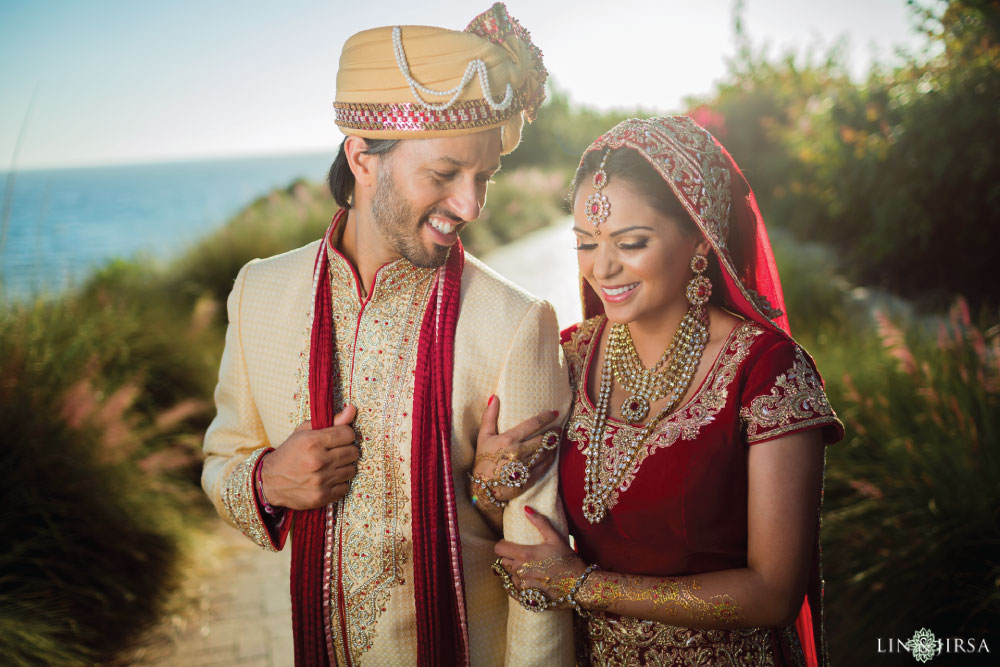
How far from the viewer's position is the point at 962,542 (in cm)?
279

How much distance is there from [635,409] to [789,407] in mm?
381

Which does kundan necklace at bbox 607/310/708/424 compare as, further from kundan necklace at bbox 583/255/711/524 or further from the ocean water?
the ocean water

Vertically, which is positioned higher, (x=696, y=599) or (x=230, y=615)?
(x=696, y=599)

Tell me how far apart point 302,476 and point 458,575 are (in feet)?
1.46

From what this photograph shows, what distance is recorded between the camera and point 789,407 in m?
1.64

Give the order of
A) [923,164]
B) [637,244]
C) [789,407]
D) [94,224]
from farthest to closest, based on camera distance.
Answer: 1. [94,224]
2. [923,164]
3. [637,244]
4. [789,407]

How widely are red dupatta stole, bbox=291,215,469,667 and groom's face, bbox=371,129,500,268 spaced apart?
4.9 inches

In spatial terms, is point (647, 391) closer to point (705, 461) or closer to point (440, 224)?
point (705, 461)

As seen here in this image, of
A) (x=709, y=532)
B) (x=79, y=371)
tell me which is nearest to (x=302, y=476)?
(x=709, y=532)

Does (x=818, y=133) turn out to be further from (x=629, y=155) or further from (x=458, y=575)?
(x=458, y=575)

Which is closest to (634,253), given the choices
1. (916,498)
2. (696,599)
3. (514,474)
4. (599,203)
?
Result: (599,203)

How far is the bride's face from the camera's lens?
1.73 metres

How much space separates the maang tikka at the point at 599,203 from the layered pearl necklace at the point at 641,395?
0.36 meters

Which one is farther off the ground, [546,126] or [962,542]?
[546,126]
